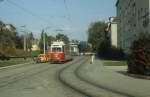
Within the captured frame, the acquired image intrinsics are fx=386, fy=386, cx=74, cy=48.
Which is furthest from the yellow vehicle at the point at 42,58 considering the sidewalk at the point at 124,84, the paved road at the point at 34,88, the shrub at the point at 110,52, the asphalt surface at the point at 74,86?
the sidewalk at the point at 124,84

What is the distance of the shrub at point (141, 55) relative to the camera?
27.3m

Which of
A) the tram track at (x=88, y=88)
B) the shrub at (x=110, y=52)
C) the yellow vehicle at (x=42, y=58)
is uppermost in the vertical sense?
the shrub at (x=110, y=52)

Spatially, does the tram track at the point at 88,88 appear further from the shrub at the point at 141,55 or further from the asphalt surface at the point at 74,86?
the shrub at the point at 141,55

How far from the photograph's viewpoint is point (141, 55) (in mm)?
27766

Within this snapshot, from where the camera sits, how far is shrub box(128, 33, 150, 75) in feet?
89.5

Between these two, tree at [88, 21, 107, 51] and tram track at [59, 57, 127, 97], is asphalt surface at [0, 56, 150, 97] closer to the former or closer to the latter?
tram track at [59, 57, 127, 97]

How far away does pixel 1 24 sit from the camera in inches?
5084

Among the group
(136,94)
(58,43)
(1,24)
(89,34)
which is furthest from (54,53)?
(89,34)

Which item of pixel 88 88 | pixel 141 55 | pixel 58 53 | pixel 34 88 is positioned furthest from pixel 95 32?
pixel 34 88

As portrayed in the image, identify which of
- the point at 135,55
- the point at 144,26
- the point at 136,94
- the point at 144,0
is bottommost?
the point at 136,94

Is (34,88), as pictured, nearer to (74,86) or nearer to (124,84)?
(74,86)

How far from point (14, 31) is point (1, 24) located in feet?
93.6

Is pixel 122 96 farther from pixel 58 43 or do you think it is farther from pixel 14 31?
pixel 14 31

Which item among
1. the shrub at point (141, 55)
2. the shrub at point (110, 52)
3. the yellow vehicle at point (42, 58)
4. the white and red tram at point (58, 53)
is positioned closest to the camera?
the shrub at point (141, 55)
